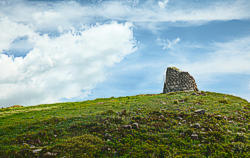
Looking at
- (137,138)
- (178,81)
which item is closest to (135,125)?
(137,138)

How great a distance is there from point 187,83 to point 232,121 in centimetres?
2824

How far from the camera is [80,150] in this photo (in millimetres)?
10539

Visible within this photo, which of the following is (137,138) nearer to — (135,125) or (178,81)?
(135,125)

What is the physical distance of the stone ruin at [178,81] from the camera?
43.8m

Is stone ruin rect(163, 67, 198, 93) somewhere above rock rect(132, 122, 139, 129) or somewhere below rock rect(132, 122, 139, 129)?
above

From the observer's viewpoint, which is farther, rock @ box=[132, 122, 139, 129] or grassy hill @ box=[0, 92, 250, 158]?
rock @ box=[132, 122, 139, 129]

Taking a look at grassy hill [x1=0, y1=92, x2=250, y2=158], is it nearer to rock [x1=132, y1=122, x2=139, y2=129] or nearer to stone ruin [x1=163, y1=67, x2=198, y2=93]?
rock [x1=132, y1=122, x2=139, y2=129]

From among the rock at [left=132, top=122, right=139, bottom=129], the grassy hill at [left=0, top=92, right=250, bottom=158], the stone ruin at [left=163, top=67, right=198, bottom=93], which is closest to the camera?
the grassy hill at [left=0, top=92, right=250, bottom=158]

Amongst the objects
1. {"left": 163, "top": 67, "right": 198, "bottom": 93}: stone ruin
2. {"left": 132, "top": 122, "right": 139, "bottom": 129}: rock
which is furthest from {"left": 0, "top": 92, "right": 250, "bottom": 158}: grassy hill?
{"left": 163, "top": 67, "right": 198, "bottom": 93}: stone ruin

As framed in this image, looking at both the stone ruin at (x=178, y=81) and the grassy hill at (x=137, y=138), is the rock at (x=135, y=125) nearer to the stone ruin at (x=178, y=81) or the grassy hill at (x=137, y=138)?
the grassy hill at (x=137, y=138)

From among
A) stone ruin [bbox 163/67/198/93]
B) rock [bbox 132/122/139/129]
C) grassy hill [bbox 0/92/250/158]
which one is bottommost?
grassy hill [bbox 0/92/250/158]

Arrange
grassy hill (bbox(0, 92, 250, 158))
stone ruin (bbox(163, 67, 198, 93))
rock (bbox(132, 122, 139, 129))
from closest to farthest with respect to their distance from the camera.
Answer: grassy hill (bbox(0, 92, 250, 158)) < rock (bbox(132, 122, 139, 129)) < stone ruin (bbox(163, 67, 198, 93))

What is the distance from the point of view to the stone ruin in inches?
1726

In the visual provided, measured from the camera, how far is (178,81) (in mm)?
44844
